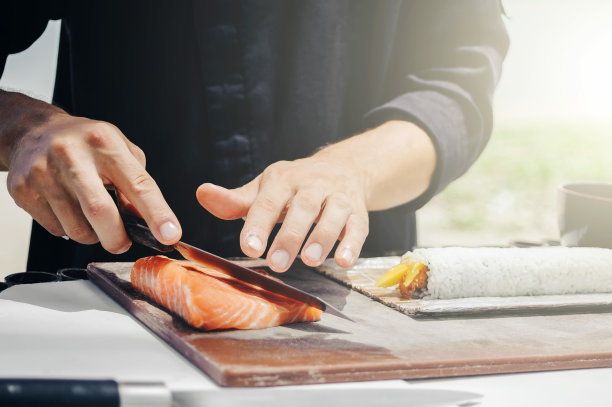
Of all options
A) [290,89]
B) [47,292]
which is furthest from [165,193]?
[47,292]

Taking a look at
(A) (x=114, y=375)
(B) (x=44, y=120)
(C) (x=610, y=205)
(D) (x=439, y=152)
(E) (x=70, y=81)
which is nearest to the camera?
(A) (x=114, y=375)

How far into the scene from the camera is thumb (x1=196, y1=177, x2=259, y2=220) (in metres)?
1.21

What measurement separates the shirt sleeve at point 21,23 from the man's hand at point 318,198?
1.04 m

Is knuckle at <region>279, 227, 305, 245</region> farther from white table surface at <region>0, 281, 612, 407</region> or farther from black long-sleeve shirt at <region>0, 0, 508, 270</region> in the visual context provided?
black long-sleeve shirt at <region>0, 0, 508, 270</region>

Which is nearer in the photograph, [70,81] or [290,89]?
[290,89]

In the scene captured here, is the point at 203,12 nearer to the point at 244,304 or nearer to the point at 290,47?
the point at 290,47

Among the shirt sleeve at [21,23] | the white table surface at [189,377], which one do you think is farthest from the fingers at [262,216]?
the shirt sleeve at [21,23]

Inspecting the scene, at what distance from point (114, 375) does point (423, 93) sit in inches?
50.0

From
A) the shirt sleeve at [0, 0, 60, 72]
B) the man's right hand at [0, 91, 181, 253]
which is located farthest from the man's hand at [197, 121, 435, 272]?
the shirt sleeve at [0, 0, 60, 72]

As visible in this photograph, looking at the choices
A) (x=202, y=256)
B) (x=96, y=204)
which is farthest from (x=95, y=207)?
(x=202, y=256)

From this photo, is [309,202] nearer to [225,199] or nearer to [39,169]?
Answer: [225,199]

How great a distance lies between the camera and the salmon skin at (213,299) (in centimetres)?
104

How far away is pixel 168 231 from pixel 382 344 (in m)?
0.46

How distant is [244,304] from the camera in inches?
42.2
